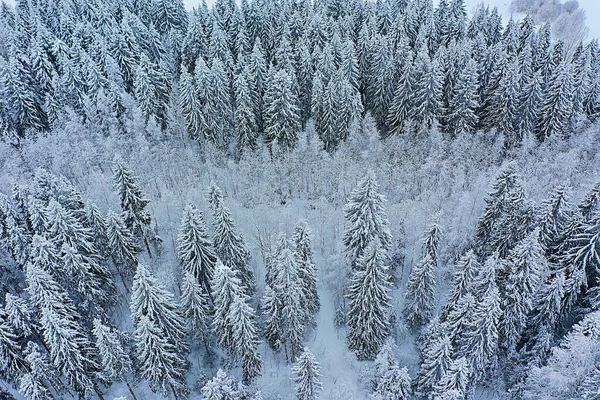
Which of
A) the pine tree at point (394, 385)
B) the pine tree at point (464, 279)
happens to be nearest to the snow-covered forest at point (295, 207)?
the pine tree at point (394, 385)

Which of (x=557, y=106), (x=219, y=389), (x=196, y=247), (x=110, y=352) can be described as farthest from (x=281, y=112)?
(x=557, y=106)

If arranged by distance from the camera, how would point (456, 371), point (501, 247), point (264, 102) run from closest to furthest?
point (456, 371), point (501, 247), point (264, 102)

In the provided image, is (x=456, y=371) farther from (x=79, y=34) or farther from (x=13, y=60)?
(x=79, y=34)

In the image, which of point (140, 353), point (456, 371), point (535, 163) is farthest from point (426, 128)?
point (140, 353)

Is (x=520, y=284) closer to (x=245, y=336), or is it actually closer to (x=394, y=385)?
(x=394, y=385)

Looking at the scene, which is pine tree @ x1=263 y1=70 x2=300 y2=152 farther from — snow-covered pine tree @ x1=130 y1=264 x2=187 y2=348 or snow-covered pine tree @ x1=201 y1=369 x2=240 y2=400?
snow-covered pine tree @ x1=201 y1=369 x2=240 y2=400

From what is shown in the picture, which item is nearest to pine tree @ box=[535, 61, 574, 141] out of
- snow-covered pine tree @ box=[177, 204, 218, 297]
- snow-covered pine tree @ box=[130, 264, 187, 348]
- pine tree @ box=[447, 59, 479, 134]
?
pine tree @ box=[447, 59, 479, 134]
